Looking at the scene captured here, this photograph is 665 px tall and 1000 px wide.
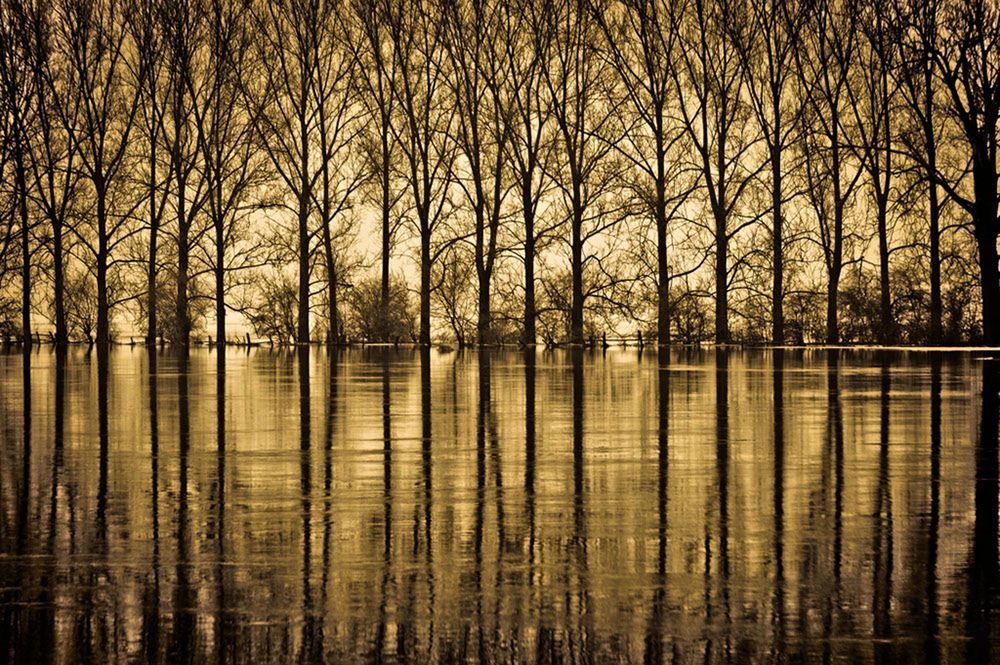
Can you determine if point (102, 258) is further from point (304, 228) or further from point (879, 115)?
point (879, 115)

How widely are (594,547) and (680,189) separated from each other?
47.7 m

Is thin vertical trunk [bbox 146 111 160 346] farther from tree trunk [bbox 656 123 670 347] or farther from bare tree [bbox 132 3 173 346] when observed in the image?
tree trunk [bbox 656 123 670 347]

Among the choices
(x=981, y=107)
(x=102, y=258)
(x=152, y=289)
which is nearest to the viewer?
(x=981, y=107)

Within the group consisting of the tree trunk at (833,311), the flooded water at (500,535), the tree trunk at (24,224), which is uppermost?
the tree trunk at (24,224)

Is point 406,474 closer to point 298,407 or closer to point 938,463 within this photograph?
point 938,463

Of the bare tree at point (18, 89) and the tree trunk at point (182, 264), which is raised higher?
the bare tree at point (18, 89)

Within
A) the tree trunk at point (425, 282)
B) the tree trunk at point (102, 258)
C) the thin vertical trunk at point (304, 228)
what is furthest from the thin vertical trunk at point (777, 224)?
the tree trunk at point (102, 258)

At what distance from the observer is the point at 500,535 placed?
859 centimetres

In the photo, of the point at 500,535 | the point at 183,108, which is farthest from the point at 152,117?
the point at 500,535

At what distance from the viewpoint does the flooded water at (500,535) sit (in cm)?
605

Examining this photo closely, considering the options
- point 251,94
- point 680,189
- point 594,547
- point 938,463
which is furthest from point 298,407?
point 251,94

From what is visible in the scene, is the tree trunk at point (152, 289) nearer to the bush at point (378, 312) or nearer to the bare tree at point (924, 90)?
the bush at point (378, 312)

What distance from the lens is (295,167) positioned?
59188 mm

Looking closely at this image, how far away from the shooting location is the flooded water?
6047 millimetres
